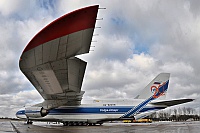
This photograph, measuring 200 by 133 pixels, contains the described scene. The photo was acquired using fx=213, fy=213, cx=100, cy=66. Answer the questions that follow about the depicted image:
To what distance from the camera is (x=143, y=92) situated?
25.5 meters

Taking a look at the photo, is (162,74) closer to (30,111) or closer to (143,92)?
(143,92)

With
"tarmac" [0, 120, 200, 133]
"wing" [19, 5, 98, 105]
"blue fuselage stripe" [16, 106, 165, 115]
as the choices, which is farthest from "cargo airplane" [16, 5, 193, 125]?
"blue fuselage stripe" [16, 106, 165, 115]

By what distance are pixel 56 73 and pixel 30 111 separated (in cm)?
1288

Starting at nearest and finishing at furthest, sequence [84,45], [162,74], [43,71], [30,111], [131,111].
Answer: [84,45] → [43,71] → [30,111] → [131,111] → [162,74]

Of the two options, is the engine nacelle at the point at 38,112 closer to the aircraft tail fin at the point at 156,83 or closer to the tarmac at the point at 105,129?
the tarmac at the point at 105,129

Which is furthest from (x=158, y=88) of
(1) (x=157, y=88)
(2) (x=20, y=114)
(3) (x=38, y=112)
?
(2) (x=20, y=114)

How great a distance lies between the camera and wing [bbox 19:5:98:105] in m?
6.51

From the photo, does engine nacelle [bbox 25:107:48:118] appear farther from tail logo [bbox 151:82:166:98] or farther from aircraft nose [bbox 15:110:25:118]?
tail logo [bbox 151:82:166:98]

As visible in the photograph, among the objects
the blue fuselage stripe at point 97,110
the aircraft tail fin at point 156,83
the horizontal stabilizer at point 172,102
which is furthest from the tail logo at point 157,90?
the blue fuselage stripe at point 97,110

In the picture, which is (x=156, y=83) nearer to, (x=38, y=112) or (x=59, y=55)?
(x=38, y=112)

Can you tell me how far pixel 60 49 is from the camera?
304 inches

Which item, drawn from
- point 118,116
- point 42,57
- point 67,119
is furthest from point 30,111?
point 42,57

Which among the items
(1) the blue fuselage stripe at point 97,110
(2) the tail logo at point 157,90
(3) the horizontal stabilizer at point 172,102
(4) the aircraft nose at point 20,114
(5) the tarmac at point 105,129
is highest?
(2) the tail logo at point 157,90

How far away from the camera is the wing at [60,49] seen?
21.4ft
